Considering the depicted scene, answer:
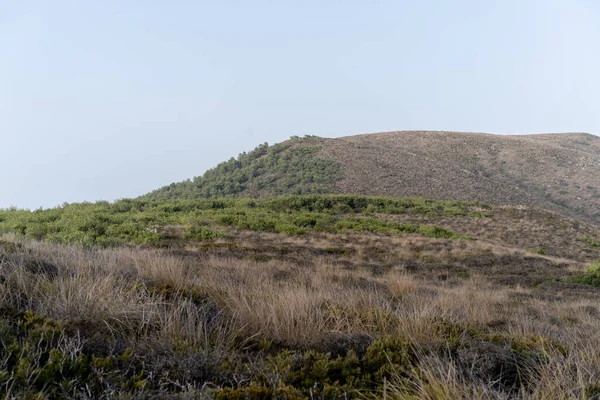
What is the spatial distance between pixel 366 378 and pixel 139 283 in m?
2.74

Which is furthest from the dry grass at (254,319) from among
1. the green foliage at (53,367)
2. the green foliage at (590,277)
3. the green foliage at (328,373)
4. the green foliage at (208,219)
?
the green foliage at (590,277)

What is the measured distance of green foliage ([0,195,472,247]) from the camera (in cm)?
1428

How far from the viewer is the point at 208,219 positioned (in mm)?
20141

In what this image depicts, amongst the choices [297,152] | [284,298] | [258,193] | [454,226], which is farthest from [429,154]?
[284,298]

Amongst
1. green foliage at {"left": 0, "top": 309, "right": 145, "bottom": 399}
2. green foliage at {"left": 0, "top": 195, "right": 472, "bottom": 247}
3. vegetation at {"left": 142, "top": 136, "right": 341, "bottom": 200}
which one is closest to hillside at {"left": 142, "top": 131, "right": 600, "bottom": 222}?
vegetation at {"left": 142, "top": 136, "right": 341, "bottom": 200}

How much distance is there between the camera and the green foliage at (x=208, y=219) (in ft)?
46.9

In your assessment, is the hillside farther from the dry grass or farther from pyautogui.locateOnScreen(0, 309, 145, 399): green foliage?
pyautogui.locateOnScreen(0, 309, 145, 399): green foliage

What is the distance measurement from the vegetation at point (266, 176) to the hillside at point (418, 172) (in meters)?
0.09

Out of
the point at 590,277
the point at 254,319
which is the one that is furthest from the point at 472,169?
the point at 254,319

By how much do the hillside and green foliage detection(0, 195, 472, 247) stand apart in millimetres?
7693

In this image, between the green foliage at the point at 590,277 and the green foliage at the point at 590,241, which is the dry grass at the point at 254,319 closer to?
the green foliage at the point at 590,277

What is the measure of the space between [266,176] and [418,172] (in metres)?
14.8

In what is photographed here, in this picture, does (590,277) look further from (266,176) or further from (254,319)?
(266,176)

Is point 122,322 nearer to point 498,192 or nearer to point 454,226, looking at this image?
point 454,226
